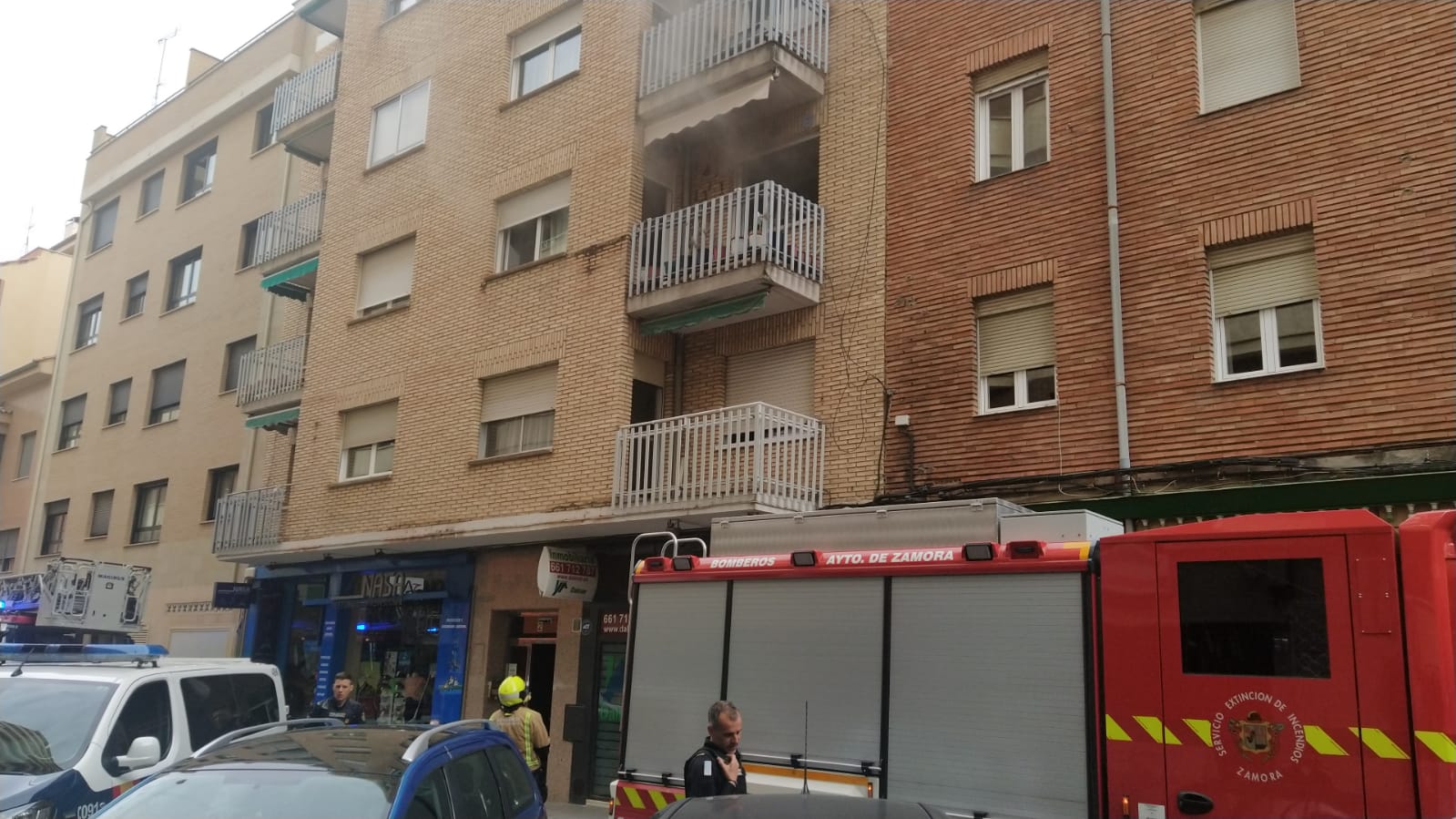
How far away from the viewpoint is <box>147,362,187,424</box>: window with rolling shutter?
2336 cm

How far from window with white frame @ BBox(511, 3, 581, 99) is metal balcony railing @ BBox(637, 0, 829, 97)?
1.66 metres

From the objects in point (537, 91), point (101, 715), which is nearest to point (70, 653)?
point (101, 715)

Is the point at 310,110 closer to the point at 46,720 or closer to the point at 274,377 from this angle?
the point at 274,377

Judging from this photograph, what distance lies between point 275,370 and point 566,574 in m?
8.65

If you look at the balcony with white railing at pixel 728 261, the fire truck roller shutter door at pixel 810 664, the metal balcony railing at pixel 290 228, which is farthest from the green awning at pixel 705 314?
the metal balcony railing at pixel 290 228

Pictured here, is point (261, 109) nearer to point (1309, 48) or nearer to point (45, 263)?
point (45, 263)

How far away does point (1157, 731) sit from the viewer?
5648mm

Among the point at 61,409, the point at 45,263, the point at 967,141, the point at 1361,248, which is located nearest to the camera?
the point at 1361,248

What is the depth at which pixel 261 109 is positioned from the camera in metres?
23.7

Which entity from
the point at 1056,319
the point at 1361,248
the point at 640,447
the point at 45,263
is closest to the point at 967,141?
the point at 1056,319

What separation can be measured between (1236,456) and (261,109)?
69.6ft

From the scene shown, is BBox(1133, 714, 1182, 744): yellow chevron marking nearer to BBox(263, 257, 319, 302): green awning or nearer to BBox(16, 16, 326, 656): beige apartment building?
BBox(263, 257, 319, 302): green awning

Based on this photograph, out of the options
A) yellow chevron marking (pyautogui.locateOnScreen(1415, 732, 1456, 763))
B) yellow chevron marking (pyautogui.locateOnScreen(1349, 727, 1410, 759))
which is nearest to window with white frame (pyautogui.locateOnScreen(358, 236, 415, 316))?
yellow chevron marking (pyautogui.locateOnScreen(1349, 727, 1410, 759))

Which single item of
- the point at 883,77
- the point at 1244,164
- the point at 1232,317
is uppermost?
the point at 883,77
